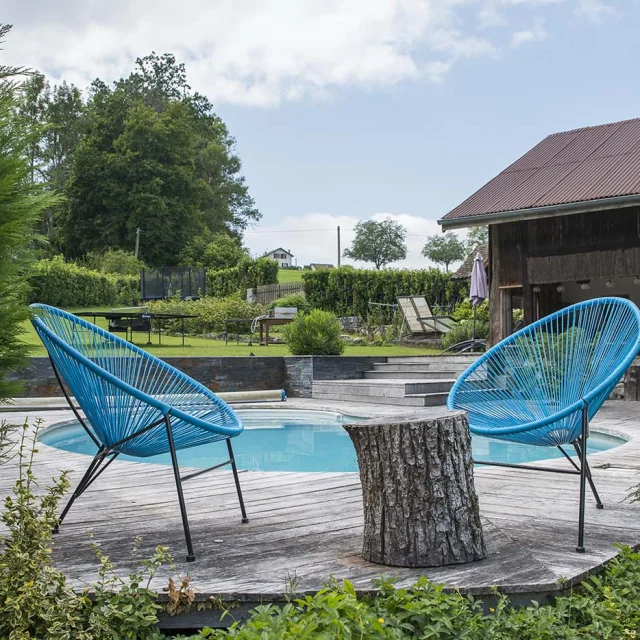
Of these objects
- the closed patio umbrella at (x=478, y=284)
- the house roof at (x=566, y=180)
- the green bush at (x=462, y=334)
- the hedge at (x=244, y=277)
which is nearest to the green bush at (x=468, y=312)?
the green bush at (x=462, y=334)

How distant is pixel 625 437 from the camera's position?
6.98m

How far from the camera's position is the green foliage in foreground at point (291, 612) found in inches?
83.6

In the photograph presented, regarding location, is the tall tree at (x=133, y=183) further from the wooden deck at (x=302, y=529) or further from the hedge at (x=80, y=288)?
the wooden deck at (x=302, y=529)

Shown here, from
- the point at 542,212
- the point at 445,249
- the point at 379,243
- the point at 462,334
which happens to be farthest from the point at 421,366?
the point at 379,243

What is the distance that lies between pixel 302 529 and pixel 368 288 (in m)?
20.2

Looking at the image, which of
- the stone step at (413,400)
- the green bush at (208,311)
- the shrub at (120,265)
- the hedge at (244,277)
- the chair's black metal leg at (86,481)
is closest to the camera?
the chair's black metal leg at (86,481)

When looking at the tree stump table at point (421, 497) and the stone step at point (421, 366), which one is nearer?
the tree stump table at point (421, 497)

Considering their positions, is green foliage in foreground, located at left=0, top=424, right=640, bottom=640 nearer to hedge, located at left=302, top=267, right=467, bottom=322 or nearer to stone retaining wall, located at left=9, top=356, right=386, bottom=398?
stone retaining wall, located at left=9, top=356, right=386, bottom=398

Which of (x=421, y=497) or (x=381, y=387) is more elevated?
(x=421, y=497)

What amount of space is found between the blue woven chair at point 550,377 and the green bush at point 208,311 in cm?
1522

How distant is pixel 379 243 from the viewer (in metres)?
77.6

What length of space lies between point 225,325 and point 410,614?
17.4 metres

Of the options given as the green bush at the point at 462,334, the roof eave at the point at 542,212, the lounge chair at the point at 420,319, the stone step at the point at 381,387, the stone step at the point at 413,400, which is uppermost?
the roof eave at the point at 542,212

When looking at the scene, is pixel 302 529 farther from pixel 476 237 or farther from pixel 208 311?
pixel 476 237
